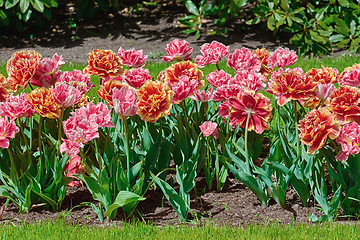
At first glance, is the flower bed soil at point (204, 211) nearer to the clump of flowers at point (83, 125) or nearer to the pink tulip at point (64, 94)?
the clump of flowers at point (83, 125)

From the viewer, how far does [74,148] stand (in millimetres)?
2424

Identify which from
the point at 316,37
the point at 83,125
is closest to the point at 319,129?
the point at 83,125

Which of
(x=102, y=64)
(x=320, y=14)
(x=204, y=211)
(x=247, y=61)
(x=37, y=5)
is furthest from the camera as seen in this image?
(x=37, y=5)

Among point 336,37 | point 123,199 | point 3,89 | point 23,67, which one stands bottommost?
point 336,37

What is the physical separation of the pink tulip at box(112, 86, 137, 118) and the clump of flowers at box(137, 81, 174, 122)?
0.17ft

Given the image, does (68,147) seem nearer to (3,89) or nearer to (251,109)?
(3,89)

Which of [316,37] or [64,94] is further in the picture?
[316,37]

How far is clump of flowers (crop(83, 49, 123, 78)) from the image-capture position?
287cm

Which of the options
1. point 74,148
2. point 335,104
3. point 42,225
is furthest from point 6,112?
point 335,104

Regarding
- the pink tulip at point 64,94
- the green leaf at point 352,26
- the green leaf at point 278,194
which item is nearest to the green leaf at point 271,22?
the green leaf at point 352,26

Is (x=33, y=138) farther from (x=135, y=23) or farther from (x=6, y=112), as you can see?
(x=135, y=23)

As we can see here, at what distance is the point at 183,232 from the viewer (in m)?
2.32

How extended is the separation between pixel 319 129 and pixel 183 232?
71cm

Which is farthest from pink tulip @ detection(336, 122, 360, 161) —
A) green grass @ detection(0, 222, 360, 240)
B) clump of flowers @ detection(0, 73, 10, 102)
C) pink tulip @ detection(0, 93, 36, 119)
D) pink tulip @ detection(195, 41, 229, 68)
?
clump of flowers @ detection(0, 73, 10, 102)
